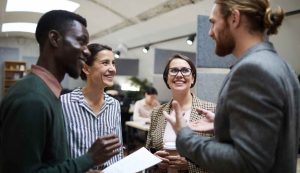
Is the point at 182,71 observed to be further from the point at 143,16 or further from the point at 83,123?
the point at 143,16

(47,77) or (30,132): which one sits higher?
(47,77)

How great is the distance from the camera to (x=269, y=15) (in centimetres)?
90

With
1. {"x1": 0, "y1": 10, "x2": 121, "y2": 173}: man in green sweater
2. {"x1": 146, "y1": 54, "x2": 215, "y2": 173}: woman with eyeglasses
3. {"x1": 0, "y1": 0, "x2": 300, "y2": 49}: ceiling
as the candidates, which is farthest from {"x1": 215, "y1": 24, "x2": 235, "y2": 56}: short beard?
{"x1": 0, "y1": 0, "x2": 300, "y2": 49}: ceiling

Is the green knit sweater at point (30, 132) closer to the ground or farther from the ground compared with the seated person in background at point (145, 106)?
farther from the ground

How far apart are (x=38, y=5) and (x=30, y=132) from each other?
20.0 ft

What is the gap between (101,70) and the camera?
177 cm

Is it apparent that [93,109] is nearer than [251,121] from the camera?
No

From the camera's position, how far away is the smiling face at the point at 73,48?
1059mm

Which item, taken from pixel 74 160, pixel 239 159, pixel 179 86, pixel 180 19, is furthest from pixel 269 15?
pixel 180 19

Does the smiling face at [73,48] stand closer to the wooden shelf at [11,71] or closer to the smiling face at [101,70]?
the smiling face at [101,70]

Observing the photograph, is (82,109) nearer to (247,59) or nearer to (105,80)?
(105,80)

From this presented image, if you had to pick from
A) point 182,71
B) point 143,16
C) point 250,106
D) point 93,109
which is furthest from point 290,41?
point 250,106

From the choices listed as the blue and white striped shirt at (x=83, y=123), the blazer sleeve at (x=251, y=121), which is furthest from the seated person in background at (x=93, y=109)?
the blazer sleeve at (x=251, y=121)

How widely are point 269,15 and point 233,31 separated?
0.36 ft
